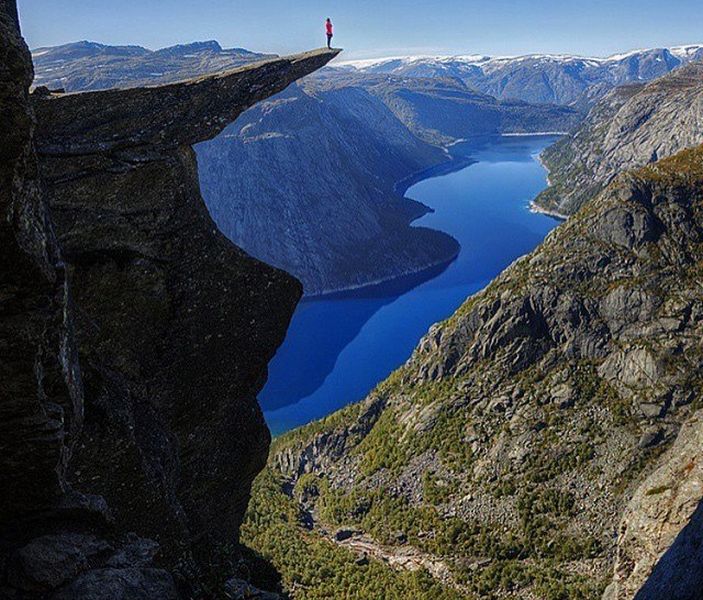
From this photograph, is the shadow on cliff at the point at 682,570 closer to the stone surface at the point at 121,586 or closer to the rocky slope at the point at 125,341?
the rocky slope at the point at 125,341

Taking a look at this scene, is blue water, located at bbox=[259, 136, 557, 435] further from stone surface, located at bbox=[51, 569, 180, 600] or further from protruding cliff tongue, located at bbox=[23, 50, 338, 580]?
stone surface, located at bbox=[51, 569, 180, 600]

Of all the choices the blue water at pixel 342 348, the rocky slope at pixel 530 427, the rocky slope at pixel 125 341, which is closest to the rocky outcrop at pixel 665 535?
the rocky slope at pixel 125 341

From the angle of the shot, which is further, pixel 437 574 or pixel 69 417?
pixel 437 574

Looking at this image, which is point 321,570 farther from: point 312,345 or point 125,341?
point 312,345

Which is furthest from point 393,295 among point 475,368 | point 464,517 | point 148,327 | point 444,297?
point 148,327

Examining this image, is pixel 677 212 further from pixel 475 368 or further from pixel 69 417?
pixel 69 417

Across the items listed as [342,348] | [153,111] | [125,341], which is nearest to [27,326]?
[125,341]
